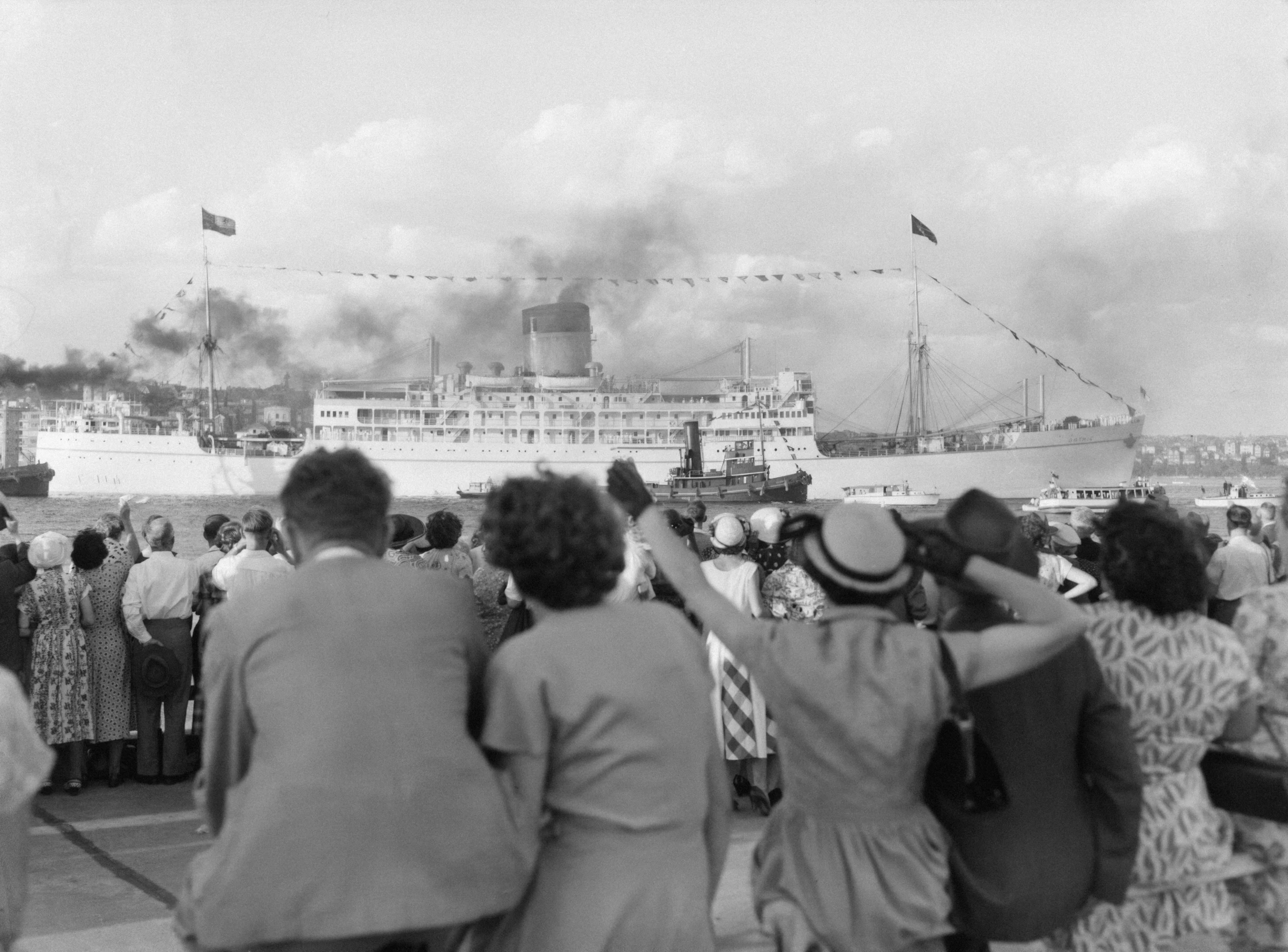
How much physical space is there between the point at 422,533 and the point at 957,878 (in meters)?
4.04

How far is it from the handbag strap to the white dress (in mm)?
3299

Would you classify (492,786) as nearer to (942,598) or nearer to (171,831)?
(942,598)

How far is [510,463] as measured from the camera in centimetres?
6712

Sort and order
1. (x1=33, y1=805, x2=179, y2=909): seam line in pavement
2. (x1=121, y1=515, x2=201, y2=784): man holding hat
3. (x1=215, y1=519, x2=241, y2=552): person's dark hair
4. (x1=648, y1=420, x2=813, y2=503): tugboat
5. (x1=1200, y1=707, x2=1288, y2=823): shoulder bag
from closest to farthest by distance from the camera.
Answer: (x1=1200, y1=707, x2=1288, y2=823): shoulder bag → (x1=33, y1=805, x2=179, y2=909): seam line in pavement → (x1=121, y1=515, x2=201, y2=784): man holding hat → (x1=215, y1=519, x2=241, y2=552): person's dark hair → (x1=648, y1=420, x2=813, y2=503): tugboat

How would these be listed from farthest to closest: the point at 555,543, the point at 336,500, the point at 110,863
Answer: the point at 110,863 → the point at 336,500 → the point at 555,543

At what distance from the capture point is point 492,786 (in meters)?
2.08

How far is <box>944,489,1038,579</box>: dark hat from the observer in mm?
2359

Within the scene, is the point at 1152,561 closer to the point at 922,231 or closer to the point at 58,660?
the point at 58,660

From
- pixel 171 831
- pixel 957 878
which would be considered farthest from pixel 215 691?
pixel 171 831

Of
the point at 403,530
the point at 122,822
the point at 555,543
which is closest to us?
the point at 555,543

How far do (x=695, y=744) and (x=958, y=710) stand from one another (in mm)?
517

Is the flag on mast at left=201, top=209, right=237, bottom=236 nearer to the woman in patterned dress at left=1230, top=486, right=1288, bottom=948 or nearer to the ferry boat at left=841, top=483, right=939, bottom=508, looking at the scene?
the ferry boat at left=841, top=483, right=939, bottom=508

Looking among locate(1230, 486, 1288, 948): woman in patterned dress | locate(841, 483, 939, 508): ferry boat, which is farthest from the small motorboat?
locate(1230, 486, 1288, 948): woman in patterned dress

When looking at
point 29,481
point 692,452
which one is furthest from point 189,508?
point 692,452
